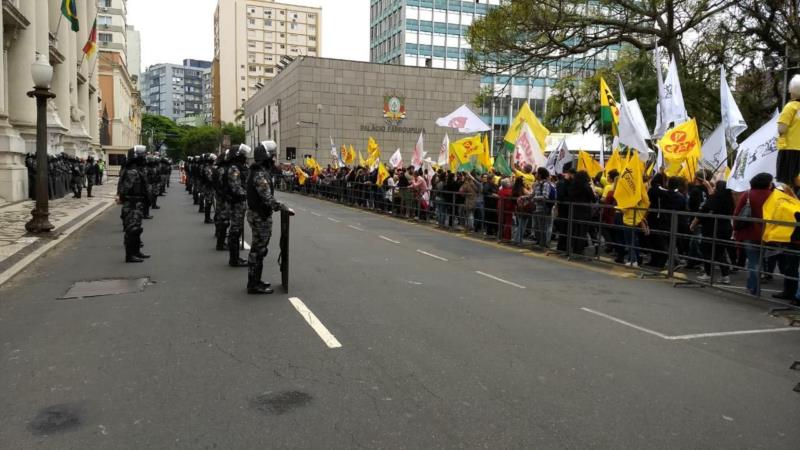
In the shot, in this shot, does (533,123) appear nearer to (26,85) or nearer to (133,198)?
(133,198)

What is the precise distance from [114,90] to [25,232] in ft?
229

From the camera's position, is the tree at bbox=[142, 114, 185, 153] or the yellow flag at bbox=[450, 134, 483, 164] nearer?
the yellow flag at bbox=[450, 134, 483, 164]

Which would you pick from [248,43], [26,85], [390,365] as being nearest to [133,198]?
[390,365]

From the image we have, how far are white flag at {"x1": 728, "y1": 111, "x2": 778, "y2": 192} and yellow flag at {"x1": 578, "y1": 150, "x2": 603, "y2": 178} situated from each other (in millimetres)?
6540

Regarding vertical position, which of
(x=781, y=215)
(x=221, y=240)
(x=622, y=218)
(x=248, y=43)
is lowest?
(x=221, y=240)

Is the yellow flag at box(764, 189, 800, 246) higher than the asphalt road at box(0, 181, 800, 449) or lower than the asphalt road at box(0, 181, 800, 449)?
higher

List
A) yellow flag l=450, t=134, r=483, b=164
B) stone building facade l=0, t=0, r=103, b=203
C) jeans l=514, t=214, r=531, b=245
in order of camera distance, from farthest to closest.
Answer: stone building facade l=0, t=0, r=103, b=203 → yellow flag l=450, t=134, r=483, b=164 → jeans l=514, t=214, r=531, b=245

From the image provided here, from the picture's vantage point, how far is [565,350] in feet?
18.8

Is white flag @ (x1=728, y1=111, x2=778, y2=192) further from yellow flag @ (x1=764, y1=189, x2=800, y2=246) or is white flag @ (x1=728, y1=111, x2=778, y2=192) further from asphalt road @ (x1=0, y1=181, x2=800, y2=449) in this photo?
asphalt road @ (x1=0, y1=181, x2=800, y2=449)

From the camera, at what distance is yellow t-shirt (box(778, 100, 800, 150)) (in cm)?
634

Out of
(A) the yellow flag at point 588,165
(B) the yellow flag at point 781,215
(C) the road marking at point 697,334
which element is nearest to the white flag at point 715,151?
(A) the yellow flag at point 588,165

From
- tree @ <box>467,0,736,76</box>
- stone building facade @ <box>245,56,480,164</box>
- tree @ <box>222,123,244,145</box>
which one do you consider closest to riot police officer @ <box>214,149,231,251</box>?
tree @ <box>467,0,736,76</box>

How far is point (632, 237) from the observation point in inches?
441

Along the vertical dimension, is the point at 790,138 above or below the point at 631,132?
below
